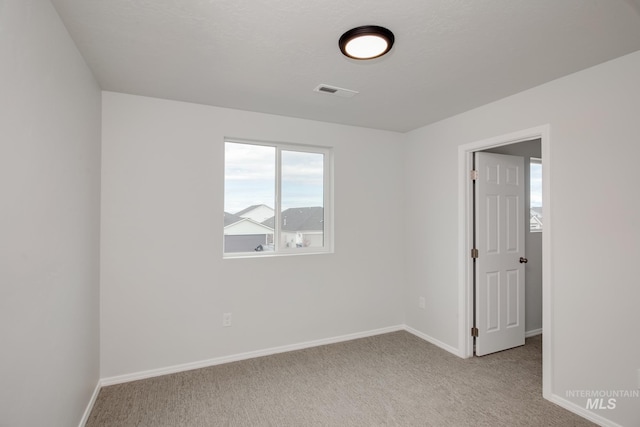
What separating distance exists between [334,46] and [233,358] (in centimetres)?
284

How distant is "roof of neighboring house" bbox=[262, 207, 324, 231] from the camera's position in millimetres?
3672

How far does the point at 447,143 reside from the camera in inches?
141

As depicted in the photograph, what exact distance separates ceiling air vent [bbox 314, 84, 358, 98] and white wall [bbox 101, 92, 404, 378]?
82 cm

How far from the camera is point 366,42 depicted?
1942 millimetres

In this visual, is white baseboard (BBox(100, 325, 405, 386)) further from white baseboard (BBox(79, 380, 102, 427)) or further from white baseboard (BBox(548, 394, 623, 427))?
white baseboard (BBox(548, 394, 623, 427))

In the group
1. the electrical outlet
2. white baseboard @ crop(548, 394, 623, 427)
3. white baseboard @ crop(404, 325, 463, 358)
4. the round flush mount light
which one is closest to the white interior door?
white baseboard @ crop(404, 325, 463, 358)

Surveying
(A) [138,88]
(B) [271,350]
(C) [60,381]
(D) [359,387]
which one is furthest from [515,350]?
(A) [138,88]

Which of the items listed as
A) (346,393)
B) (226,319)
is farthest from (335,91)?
(346,393)

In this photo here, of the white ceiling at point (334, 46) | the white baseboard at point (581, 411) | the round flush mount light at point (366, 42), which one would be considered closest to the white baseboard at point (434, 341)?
the white baseboard at point (581, 411)

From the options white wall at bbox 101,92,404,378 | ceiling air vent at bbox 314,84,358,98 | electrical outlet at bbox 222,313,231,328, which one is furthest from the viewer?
electrical outlet at bbox 222,313,231,328

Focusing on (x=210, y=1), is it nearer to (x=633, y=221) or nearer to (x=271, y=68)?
(x=271, y=68)

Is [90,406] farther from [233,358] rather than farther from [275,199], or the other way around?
[275,199]

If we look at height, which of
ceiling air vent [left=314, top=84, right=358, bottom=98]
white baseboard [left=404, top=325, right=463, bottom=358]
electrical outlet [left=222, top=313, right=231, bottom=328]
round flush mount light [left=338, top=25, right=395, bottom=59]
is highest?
ceiling air vent [left=314, top=84, right=358, bottom=98]

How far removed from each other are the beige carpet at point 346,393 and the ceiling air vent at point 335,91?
2.45 meters
